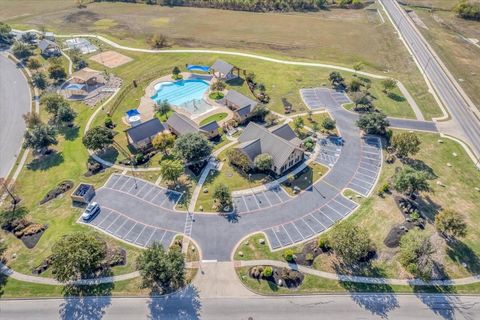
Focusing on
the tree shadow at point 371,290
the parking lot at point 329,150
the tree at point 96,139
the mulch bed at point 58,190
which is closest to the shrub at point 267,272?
the tree shadow at point 371,290

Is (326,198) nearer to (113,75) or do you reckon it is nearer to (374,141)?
(374,141)

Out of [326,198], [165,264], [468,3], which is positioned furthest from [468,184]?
[468,3]

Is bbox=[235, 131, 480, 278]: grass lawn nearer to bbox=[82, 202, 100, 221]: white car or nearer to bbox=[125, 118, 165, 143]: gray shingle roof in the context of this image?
bbox=[82, 202, 100, 221]: white car

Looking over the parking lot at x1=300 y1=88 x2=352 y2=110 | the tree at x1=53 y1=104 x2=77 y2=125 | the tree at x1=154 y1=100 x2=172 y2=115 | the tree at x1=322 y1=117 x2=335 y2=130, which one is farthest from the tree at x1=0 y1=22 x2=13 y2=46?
the tree at x1=322 y1=117 x2=335 y2=130

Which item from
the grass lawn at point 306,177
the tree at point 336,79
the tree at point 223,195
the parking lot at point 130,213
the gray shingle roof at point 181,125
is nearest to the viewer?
the parking lot at point 130,213

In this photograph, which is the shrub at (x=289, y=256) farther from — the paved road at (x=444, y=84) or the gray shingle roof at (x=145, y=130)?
the paved road at (x=444, y=84)

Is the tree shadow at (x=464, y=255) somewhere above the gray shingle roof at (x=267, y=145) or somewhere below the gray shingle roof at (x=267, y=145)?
below

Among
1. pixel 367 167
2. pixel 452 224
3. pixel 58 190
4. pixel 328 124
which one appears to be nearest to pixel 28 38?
pixel 58 190
